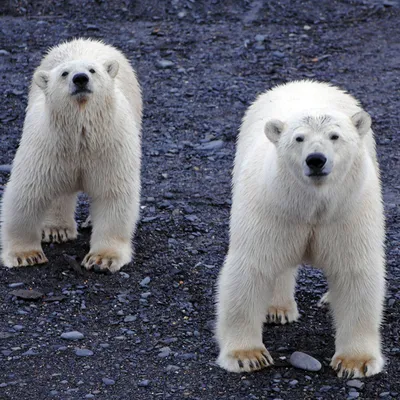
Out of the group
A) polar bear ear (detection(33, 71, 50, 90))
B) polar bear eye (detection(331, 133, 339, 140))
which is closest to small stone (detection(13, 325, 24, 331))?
polar bear ear (detection(33, 71, 50, 90))

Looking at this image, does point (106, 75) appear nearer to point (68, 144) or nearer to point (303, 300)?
point (68, 144)

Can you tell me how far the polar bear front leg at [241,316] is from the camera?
4070 millimetres

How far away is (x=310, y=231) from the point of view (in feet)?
13.0

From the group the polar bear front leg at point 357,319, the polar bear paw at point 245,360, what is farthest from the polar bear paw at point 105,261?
the polar bear front leg at point 357,319

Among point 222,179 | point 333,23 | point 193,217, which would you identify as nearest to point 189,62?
point 333,23

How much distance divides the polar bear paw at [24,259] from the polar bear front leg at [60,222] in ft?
1.03

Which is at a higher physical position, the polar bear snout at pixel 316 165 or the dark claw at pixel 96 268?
the polar bear snout at pixel 316 165

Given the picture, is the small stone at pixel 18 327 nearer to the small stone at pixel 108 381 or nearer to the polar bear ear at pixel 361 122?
the small stone at pixel 108 381

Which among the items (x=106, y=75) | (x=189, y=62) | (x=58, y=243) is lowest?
(x=58, y=243)

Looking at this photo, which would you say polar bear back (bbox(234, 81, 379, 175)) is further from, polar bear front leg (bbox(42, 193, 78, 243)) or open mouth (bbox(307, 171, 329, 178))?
polar bear front leg (bbox(42, 193, 78, 243))

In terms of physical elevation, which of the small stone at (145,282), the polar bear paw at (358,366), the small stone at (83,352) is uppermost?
the polar bear paw at (358,366)

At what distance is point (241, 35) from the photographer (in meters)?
8.93

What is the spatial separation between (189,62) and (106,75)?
3367mm

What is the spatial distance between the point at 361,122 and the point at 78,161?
69.1 inches
